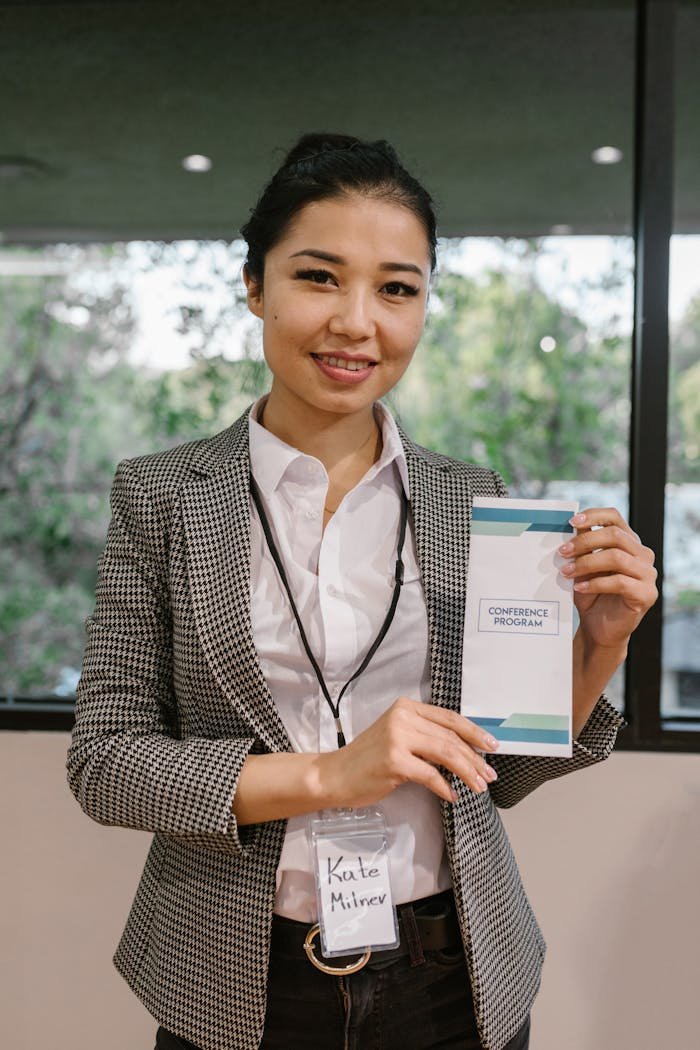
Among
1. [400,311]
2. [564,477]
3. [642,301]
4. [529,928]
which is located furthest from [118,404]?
[529,928]

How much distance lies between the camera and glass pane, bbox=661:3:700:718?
2.22 m

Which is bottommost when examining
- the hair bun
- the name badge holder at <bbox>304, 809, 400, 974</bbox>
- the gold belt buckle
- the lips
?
the gold belt buckle

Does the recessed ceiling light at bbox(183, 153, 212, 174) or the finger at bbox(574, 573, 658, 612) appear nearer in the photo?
the finger at bbox(574, 573, 658, 612)

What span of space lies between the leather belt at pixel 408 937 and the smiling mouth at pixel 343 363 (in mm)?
629

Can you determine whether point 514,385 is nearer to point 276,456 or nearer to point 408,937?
point 276,456

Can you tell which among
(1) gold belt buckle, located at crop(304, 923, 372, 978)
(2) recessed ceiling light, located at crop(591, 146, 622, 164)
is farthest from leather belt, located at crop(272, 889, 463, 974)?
(2) recessed ceiling light, located at crop(591, 146, 622, 164)

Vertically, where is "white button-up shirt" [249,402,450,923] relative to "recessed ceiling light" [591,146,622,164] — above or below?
below

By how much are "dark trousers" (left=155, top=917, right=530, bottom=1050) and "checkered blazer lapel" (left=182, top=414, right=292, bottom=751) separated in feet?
0.85

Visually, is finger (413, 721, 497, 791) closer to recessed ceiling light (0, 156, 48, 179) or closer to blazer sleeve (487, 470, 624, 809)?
blazer sleeve (487, 470, 624, 809)

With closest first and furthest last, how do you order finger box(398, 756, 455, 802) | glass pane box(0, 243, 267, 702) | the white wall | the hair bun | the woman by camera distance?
finger box(398, 756, 455, 802)
the woman
the hair bun
the white wall
glass pane box(0, 243, 267, 702)

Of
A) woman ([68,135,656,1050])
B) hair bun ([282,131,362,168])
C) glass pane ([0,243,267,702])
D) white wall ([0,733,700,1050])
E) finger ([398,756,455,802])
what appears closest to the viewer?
finger ([398,756,455,802])

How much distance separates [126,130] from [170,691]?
1721 millimetres

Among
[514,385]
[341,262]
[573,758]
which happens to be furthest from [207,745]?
[514,385]

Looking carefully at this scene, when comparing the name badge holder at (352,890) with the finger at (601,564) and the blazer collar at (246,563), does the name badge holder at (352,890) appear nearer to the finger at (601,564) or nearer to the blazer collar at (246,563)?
the blazer collar at (246,563)
